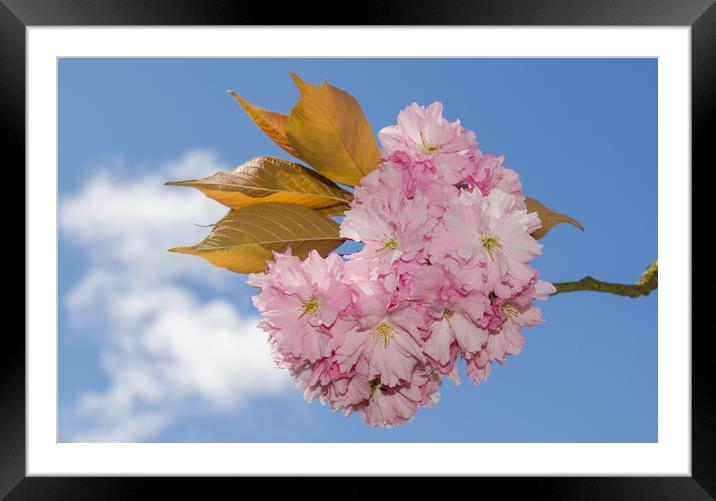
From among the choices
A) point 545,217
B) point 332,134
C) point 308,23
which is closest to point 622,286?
A: point 545,217

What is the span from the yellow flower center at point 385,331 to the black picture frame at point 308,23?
1.32ft

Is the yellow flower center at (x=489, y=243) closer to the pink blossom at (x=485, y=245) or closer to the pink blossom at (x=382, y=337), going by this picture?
the pink blossom at (x=485, y=245)

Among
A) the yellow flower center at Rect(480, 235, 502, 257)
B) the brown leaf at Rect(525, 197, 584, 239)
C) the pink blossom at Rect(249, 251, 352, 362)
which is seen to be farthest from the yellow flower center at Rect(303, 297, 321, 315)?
the brown leaf at Rect(525, 197, 584, 239)

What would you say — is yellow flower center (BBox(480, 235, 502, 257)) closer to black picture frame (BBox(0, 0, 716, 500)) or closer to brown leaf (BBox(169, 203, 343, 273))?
brown leaf (BBox(169, 203, 343, 273))

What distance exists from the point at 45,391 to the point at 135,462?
20 cm

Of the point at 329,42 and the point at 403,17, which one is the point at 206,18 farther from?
the point at 403,17

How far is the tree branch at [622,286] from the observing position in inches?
32.6

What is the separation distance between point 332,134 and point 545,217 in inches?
13.3

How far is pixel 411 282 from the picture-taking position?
62 cm

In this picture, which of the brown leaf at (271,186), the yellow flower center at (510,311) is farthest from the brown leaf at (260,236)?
the yellow flower center at (510,311)

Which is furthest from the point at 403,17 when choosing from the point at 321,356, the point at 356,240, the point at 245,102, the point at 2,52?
the point at 2,52

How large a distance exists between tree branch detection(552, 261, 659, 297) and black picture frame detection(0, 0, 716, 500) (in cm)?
7

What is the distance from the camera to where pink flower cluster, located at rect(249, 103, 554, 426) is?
63 cm

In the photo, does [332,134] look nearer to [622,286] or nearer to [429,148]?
[429,148]
